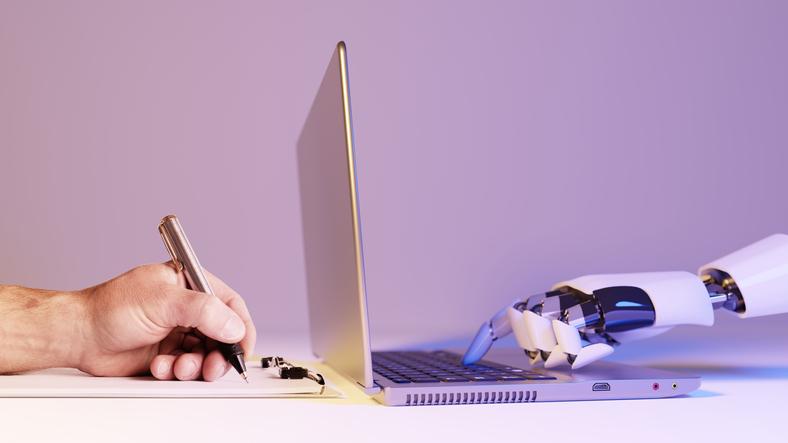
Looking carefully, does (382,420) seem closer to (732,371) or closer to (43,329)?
(43,329)

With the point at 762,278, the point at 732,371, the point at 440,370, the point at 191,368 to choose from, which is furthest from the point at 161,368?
the point at 732,371

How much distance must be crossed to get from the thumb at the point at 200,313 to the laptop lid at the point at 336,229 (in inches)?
→ 7.6

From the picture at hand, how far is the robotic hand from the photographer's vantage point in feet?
4.83

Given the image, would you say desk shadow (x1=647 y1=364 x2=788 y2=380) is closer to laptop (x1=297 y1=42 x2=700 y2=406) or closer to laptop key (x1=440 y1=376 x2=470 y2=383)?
laptop (x1=297 y1=42 x2=700 y2=406)

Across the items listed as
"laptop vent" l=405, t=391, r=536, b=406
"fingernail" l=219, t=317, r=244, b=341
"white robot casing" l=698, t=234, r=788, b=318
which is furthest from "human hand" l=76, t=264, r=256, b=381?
"white robot casing" l=698, t=234, r=788, b=318

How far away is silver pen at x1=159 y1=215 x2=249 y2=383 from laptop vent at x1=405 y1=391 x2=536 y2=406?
0.29 m

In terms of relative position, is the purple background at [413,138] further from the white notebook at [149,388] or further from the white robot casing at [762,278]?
the white notebook at [149,388]

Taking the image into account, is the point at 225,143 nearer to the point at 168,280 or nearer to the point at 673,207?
the point at 673,207

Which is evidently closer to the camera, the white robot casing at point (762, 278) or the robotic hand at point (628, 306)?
the robotic hand at point (628, 306)

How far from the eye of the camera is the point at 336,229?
1540mm

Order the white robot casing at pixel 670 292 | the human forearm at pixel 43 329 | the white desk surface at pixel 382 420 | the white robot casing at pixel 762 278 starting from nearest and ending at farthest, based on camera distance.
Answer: the white desk surface at pixel 382 420
the human forearm at pixel 43 329
the white robot casing at pixel 670 292
the white robot casing at pixel 762 278

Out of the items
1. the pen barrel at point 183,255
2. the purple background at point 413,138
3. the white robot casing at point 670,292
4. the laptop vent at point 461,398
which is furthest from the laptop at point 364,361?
the purple background at point 413,138

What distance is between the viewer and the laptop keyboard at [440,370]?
4.40ft

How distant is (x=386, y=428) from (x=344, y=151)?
0.42m
